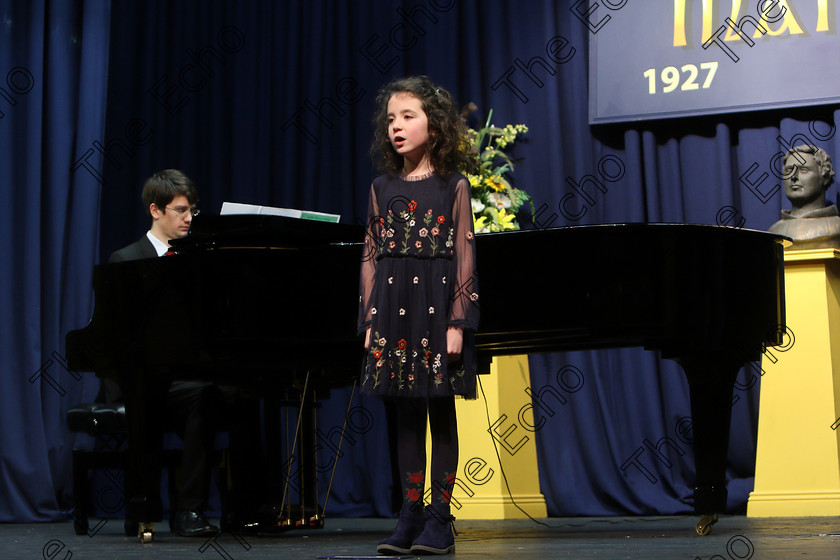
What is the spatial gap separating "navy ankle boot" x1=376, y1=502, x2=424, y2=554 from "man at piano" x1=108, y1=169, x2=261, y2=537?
1083 mm

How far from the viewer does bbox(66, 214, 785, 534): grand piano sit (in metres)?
2.87

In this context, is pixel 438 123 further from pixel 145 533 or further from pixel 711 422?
Result: pixel 145 533

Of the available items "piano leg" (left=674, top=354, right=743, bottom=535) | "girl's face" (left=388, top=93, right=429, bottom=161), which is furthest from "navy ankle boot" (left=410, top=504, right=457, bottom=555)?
"piano leg" (left=674, top=354, right=743, bottom=535)

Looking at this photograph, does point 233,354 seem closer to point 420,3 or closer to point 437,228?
point 437,228

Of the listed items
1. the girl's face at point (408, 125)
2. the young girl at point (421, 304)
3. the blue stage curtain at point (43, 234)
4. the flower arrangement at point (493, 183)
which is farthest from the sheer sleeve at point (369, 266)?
the blue stage curtain at point (43, 234)

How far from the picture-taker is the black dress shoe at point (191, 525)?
324 centimetres

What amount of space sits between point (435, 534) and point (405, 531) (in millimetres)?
75

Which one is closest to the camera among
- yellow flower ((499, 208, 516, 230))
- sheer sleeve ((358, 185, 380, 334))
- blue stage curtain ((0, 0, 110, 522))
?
sheer sleeve ((358, 185, 380, 334))

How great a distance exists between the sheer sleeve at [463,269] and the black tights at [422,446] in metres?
0.20

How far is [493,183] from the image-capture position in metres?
4.46

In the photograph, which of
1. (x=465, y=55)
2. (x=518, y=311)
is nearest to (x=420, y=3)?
(x=465, y=55)

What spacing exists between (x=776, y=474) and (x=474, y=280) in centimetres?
214

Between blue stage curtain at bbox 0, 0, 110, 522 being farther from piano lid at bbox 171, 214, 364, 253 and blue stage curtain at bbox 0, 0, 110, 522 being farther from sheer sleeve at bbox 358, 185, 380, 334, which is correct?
sheer sleeve at bbox 358, 185, 380, 334

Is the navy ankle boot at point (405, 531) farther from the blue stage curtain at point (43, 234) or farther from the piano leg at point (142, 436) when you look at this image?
the blue stage curtain at point (43, 234)
